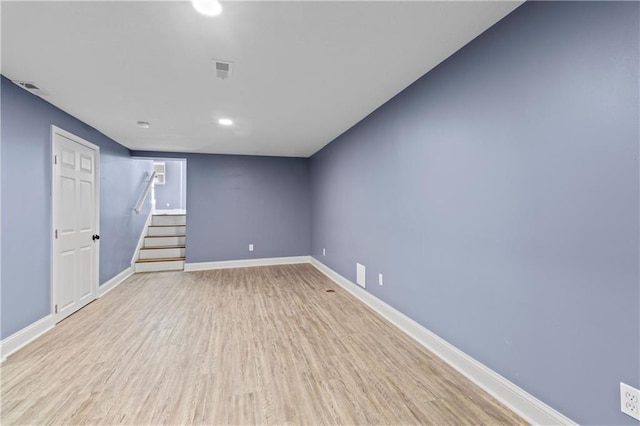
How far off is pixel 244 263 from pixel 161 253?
1694 mm

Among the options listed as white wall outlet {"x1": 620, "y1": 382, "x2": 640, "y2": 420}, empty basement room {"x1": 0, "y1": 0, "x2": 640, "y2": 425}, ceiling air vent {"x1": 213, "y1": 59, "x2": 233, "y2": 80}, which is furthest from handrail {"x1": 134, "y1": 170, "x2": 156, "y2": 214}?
white wall outlet {"x1": 620, "y1": 382, "x2": 640, "y2": 420}

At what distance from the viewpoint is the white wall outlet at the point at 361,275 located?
11.7 feet

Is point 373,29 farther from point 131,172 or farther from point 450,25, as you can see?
point 131,172

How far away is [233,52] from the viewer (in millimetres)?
1976

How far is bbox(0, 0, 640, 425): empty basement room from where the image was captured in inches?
52.1

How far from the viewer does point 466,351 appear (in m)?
2.01

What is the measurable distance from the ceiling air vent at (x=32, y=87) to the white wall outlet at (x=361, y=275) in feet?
12.7

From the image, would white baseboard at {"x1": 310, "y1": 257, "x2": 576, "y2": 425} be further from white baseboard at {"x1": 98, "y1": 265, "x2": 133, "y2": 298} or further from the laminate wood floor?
white baseboard at {"x1": 98, "y1": 265, "x2": 133, "y2": 298}

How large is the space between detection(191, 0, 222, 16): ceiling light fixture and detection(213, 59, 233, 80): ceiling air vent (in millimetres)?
520

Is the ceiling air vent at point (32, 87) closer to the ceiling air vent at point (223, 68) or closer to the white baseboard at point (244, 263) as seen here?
the ceiling air vent at point (223, 68)

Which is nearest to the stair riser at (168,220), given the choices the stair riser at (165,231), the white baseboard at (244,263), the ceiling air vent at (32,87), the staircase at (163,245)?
the staircase at (163,245)

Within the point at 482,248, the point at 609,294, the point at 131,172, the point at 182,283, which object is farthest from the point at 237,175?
the point at 609,294

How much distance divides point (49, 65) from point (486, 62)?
330 centimetres

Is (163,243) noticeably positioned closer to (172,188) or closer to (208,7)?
(172,188)
